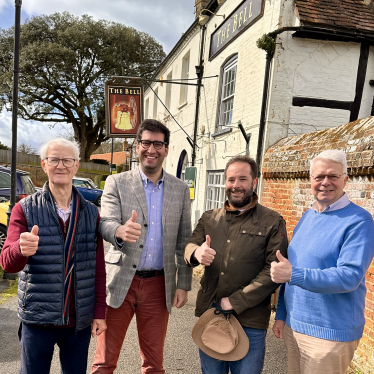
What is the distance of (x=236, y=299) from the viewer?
7.38 feet

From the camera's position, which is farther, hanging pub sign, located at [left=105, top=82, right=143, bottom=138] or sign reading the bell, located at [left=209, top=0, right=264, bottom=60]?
hanging pub sign, located at [left=105, top=82, right=143, bottom=138]

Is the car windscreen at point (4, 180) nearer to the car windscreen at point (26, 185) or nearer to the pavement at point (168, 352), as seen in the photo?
the car windscreen at point (26, 185)

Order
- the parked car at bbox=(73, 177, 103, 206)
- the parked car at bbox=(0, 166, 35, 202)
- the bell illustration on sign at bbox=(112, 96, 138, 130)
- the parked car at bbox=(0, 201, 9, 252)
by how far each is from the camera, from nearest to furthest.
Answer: the parked car at bbox=(0, 201, 9, 252), the parked car at bbox=(0, 166, 35, 202), the bell illustration on sign at bbox=(112, 96, 138, 130), the parked car at bbox=(73, 177, 103, 206)

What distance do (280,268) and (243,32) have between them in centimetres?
686

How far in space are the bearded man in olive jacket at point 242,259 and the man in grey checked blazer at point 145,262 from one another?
0.28m

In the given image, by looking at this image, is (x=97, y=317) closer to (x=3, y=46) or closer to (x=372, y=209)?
(x=372, y=209)

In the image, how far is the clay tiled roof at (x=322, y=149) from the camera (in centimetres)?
355

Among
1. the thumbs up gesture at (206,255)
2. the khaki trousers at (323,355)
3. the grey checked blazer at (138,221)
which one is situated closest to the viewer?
Answer: the khaki trousers at (323,355)

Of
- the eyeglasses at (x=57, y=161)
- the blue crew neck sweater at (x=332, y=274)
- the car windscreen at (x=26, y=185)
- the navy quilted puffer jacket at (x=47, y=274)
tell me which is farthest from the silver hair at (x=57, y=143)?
the car windscreen at (x=26, y=185)

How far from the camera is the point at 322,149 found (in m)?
4.39

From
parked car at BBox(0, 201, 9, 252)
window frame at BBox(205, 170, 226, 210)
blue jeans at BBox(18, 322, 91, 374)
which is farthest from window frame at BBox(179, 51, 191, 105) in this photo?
blue jeans at BBox(18, 322, 91, 374)

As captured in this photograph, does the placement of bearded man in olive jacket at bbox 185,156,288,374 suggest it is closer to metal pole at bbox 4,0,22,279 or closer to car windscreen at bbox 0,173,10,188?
metal pole at bbox 4,0,22,279

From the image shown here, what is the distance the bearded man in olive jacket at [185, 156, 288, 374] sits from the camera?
2256mm

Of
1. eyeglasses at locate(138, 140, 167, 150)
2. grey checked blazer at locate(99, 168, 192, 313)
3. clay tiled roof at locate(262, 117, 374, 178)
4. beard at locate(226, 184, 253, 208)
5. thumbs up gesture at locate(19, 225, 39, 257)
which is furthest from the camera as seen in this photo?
clay tiled roof at locate(262, 117, 374, 178)
